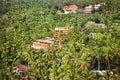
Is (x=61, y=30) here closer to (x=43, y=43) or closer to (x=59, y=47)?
(x=43, y=43)

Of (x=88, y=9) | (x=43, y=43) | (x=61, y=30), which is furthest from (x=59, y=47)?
(x=88, y=9)

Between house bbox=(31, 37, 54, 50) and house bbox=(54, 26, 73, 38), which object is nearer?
house bbox=(31, 37, 54, 50)

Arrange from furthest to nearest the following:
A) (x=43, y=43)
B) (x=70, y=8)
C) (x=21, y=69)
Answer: (x=70, y=8) → (x=43, y=43) → (x=21, y=69)

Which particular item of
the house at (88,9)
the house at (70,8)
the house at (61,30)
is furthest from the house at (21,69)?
the house at (70,8)

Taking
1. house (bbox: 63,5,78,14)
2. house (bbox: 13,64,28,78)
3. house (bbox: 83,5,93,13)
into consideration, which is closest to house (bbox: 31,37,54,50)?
house (bbox: 13,64,28,78)

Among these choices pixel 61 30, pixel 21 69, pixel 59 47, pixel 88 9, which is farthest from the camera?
pixel 88 9

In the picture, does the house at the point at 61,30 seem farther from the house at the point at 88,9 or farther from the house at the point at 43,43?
the house at the point at 88,9

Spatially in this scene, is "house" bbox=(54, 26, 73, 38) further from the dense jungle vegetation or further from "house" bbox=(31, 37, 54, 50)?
"house" bbox=(31, 37, 54, 50)
